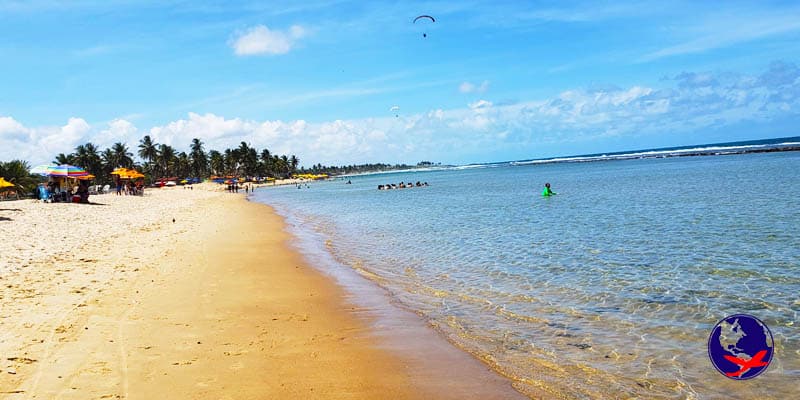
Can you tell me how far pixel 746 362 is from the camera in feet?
24.9

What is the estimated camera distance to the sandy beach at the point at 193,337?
20.9 ft

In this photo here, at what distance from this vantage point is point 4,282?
11.4m

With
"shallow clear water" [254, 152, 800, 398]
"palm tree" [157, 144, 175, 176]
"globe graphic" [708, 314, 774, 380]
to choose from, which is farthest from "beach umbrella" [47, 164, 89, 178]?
"palm tree" [157, 144, 175, 176]

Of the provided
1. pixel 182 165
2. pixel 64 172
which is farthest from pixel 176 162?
pixel 64 172

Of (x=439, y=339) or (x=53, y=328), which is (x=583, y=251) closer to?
(x=439, y=339)

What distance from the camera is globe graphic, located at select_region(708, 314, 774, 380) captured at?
23.4 ft

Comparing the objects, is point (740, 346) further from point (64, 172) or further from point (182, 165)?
point (182, 165)

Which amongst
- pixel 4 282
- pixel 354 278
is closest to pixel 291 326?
pixel 354 278

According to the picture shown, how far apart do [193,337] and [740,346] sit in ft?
30.6

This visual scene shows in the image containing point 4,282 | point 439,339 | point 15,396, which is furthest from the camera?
point 4,282

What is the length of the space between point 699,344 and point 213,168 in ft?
582

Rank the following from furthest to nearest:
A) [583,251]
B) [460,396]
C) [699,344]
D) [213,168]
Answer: [213,168], [583,251], [699,344], [460,396]

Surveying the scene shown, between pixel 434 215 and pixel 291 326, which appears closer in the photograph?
pixel 291 326

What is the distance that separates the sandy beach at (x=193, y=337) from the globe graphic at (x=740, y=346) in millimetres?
3384
